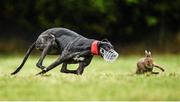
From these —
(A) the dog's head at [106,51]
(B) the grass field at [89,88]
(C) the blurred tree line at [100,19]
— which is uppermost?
(C) the blurred tree line at [100,19]

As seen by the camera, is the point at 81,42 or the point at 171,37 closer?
the point at 81,42

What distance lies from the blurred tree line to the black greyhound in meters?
18.5

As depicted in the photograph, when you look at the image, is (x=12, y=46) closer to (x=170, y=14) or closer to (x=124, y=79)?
(x=170, y=14)

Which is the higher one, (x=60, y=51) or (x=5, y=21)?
(x=5, y=21)

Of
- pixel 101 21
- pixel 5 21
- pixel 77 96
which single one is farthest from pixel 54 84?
pixel 5 21

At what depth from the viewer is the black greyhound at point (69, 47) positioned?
45.2 ft

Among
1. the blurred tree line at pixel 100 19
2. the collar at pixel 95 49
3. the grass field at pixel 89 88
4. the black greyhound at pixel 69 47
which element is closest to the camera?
the grass field at pixel 89 88

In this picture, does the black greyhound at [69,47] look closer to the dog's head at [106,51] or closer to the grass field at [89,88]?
the dog's head at [106,51]

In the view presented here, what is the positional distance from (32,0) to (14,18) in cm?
188

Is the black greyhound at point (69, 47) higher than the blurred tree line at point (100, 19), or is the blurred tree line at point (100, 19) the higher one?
the blurred tree line at point (100, 19)

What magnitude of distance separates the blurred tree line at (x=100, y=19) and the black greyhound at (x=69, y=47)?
1848cm

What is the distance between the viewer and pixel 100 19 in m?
34.1

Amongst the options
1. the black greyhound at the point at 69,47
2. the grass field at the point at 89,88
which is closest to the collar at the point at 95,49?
the black greyhound at the point at 69,47

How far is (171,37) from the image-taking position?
34.9 metres
